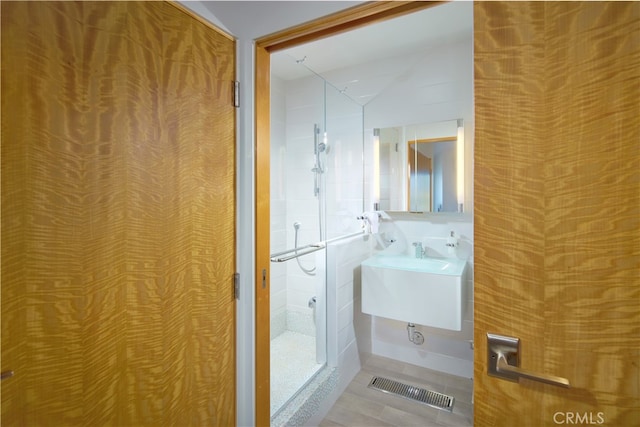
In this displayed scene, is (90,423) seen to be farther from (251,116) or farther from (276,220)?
(276,220)

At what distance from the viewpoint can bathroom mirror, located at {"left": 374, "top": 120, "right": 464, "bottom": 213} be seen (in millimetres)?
2182

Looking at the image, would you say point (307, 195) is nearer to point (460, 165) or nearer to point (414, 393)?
point (460, 165)

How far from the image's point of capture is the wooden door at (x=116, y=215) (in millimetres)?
688

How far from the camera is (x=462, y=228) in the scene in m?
2.20

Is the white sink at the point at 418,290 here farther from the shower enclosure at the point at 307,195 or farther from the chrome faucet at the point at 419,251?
the shower enclosure at the point at 307,195

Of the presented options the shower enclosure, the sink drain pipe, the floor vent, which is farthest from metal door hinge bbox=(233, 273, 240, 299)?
the sink drain pipe

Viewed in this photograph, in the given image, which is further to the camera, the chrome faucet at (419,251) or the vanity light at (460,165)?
the chrome faucet at (419,251)

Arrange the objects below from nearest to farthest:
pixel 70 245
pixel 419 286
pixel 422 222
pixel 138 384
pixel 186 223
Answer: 1. pixel 70 245
2. pixel 138 384
3. pixel 186 223
4. pixel 419 286
5. pixel 422 222

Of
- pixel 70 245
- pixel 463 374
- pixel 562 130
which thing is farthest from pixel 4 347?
pixel 463 374

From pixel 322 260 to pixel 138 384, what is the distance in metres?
1.36

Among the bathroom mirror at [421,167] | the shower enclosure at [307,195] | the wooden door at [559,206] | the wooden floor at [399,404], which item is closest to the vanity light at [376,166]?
the bathroom mirror at [421,167]

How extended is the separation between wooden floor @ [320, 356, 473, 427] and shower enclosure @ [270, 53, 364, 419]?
0.39 meters

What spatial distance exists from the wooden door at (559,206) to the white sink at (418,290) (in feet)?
3.85

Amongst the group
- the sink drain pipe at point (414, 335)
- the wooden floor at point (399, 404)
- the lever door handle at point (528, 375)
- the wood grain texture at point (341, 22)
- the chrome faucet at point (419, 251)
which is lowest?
the wooden floor at point (399, 404)
